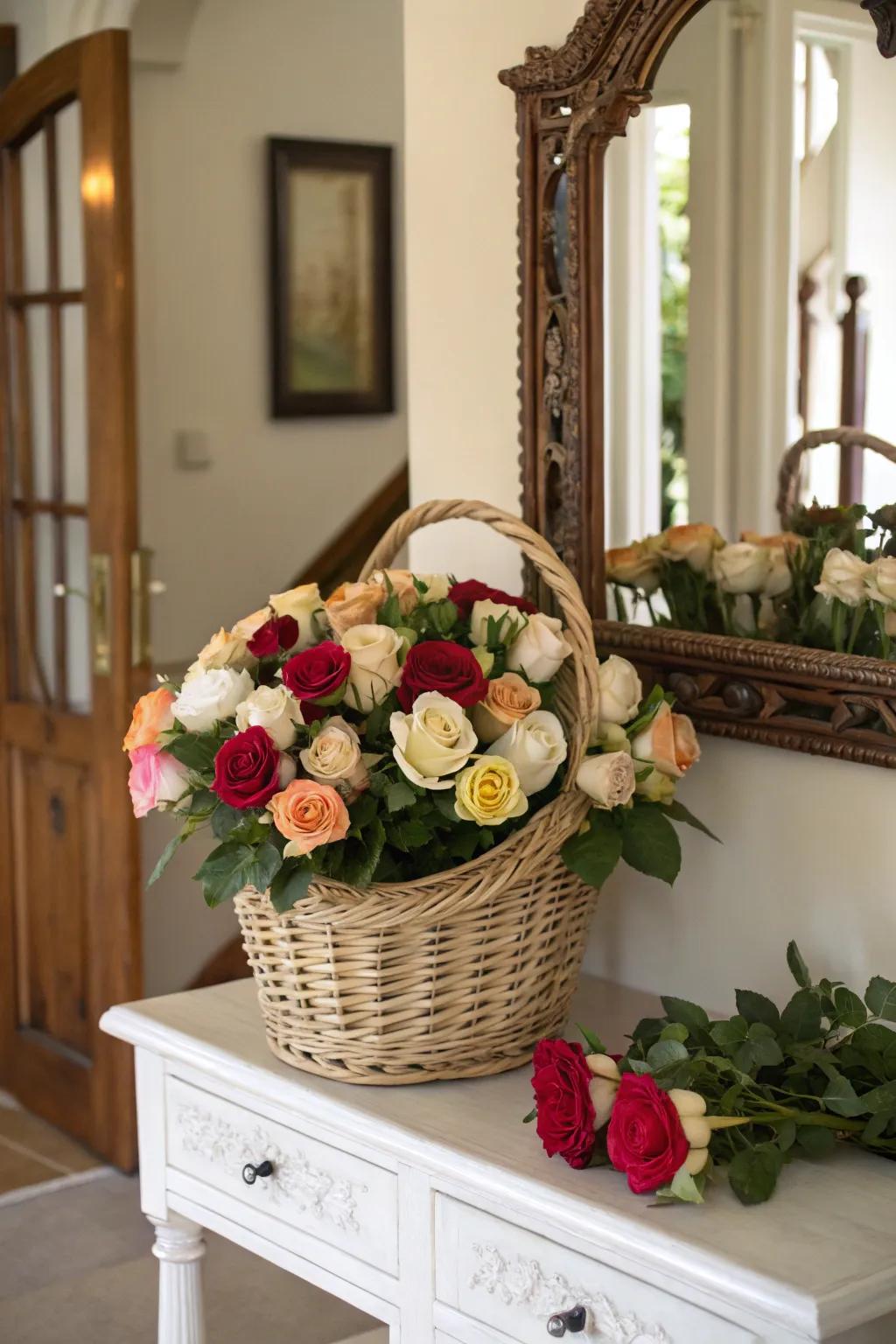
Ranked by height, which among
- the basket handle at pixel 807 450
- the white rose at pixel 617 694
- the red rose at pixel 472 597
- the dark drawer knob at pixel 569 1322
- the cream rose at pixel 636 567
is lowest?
the dark drawer knob at pixel 569 1322

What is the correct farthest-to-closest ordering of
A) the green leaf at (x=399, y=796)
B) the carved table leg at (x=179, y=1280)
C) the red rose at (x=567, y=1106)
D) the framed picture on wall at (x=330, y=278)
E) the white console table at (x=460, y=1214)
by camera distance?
the framed picture on wall at (x=330, y=278)
the carved table leg at (x=179, y=1280)
the green leaf at (x=399, y=796)
the red rose at (x=567, y=1106)
the white console table at (x=460, y=1214)

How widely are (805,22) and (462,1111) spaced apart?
1.07 m

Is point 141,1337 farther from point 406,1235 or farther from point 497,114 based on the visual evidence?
point 497,114

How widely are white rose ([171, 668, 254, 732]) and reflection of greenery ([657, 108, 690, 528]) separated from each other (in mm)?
535

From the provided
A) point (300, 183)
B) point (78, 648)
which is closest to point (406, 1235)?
point (78, 648)

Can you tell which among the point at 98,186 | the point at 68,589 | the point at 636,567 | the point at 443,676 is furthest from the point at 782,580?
the point at 68,589

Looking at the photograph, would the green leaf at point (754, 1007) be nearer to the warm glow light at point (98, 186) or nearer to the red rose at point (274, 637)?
the red rose at point (274, 637)

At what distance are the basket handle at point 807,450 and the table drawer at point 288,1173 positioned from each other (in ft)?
2.46

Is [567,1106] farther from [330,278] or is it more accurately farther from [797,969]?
[330,278]

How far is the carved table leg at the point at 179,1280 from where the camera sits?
5.76 ft

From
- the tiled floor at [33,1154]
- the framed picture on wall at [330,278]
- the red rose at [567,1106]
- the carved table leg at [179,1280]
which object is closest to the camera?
the red rose at [567,1106]

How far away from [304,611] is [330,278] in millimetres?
2453

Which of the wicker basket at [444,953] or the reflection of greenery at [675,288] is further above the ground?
the reflection of greenery at [675,288]

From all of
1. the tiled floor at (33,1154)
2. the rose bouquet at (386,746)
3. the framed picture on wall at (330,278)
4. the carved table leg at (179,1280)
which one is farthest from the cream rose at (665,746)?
the framed picture on wall at (330,278)
